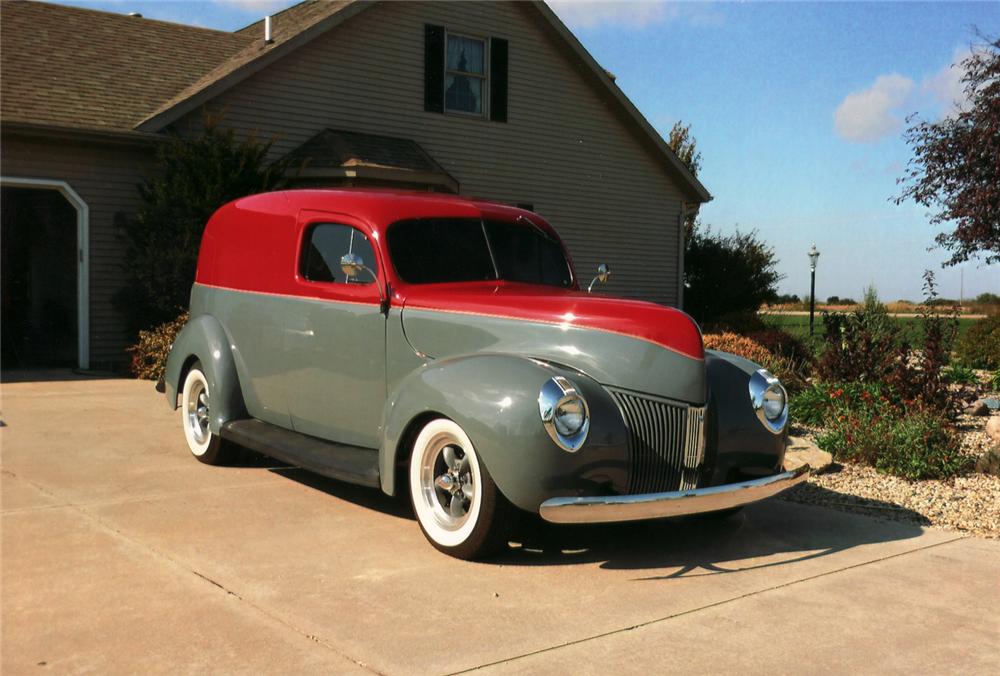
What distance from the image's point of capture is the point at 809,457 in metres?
7.59

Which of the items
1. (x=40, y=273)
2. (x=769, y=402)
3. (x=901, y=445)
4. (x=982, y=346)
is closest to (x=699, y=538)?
(x=769, y=402)

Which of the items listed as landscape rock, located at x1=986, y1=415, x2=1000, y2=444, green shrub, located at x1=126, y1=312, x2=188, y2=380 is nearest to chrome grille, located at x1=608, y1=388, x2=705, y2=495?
landscape rock, located at x1=986, y1=415, x2=1000, y2=444

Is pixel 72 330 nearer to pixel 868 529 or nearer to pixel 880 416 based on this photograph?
pixel 880 416

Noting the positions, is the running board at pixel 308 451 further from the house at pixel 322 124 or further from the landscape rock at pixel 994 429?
the house at pixel 322 124

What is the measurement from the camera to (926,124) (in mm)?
18266

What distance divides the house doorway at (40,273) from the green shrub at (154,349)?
2990 mm

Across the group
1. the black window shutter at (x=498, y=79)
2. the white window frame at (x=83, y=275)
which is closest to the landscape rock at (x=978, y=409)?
the black window shutter at (x=498, y=79)

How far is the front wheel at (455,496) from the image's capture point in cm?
477

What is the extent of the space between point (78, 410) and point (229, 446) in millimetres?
3387

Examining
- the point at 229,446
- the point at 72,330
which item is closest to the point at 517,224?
the point at 229,446

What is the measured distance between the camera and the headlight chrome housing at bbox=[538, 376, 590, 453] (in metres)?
4.57

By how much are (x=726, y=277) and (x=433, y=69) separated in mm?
9277

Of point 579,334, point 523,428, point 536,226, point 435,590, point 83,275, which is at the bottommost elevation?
point 435,590

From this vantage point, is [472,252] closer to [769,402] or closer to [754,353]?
[769,402]
